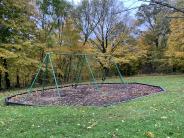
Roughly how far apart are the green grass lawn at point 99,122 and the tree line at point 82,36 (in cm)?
1443

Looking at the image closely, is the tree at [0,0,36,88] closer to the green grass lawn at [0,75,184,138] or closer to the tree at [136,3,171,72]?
the green grass lawn at [0,75,184,138]

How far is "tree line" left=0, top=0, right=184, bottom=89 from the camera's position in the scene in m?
27.9

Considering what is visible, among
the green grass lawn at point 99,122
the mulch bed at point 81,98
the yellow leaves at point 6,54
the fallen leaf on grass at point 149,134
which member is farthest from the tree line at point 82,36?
the fallen leaf on grass at point 149,134

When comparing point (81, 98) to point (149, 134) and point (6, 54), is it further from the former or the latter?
point (6, 54)

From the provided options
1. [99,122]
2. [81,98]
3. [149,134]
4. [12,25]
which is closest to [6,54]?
[12,25]

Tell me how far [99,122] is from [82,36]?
2833 centimetres

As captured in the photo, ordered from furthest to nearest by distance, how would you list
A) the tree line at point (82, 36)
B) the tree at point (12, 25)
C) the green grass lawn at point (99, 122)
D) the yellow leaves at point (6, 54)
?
1. the tree line at point (82, 36)
2. the tree at point (12, 25)
3. the yellow leaves at point (6, 54)
4. the green grass lawn at point (99, 122)

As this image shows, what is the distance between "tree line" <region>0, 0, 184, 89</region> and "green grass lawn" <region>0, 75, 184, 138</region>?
568 inches

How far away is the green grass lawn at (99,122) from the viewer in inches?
319

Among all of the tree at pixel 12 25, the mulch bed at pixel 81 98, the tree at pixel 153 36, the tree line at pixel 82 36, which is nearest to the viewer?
the mulch bed at pixel 81 98

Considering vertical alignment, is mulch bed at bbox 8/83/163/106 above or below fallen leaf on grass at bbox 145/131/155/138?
above

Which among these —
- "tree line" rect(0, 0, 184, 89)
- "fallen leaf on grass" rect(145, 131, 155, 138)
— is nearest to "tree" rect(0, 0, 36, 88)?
"tree line" rect(0, 0, 184, 89)

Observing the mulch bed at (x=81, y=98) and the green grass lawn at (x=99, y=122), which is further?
the mulch bed at (x=81, y=98)

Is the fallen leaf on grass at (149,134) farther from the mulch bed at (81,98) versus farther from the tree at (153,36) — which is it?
the tree at (153,36)
